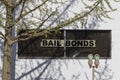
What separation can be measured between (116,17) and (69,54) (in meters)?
2.64

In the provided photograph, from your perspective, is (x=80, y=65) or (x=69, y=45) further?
(x=69, y=45)

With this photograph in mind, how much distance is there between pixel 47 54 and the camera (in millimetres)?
20453

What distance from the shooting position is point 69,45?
20.5 meters

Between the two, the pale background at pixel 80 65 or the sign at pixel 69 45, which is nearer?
the pale background at pixel 80 65

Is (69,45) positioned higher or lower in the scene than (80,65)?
higher

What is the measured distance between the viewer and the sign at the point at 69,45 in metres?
20.4

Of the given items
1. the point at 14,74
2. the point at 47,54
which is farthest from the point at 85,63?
the point at 14,74


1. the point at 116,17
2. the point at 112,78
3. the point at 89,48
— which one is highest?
the point at 116,17

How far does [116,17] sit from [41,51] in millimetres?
3637

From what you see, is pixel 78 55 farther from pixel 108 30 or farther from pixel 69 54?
pixel 108 30

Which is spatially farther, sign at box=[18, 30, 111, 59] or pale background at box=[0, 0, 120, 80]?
sign at box=[18, 30, 111, 59]

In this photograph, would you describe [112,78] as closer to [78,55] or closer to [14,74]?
[78,55]

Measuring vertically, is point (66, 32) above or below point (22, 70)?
above

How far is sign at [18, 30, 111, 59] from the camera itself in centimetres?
2042
